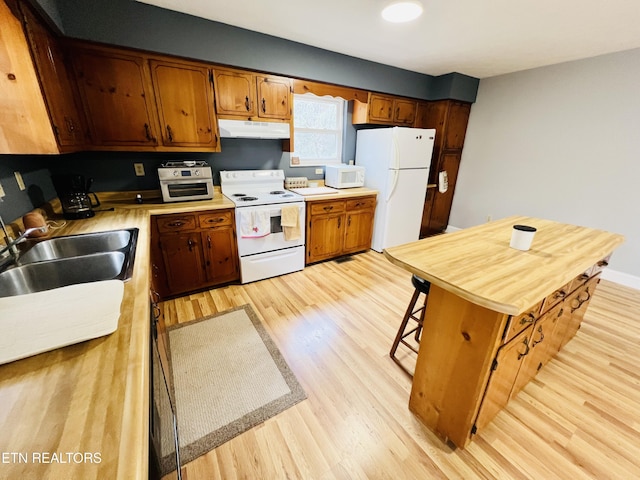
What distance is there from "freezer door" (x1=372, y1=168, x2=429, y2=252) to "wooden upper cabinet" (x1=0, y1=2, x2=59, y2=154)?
3196mm

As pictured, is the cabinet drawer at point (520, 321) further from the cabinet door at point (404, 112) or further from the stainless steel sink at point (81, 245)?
the cabinet door at point (404, 112)

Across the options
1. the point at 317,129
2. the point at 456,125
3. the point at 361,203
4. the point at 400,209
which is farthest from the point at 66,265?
the point at 456,125

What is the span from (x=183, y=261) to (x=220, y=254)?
342 millimetres

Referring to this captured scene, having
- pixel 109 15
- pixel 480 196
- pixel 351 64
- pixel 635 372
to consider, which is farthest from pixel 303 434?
pixel 480 196

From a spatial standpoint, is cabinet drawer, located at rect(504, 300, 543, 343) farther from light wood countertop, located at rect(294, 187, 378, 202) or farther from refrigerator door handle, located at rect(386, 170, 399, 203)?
refrigerator door handle, located at rect(386, 170, 399, 203)

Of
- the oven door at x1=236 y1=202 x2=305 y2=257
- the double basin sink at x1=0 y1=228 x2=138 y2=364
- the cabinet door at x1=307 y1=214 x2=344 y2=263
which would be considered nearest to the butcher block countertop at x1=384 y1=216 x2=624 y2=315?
the double basin sink at x1=0 y1=228 x2=138 y2=364

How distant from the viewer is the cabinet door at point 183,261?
93.0 inches

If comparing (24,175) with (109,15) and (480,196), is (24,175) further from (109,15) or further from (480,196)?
(480,196)

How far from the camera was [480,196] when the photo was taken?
163 inches

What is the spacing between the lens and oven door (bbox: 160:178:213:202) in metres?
2.42

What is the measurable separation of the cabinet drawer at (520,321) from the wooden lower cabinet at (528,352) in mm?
21

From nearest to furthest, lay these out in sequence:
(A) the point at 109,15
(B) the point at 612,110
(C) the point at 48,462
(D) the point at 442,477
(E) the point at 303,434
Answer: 1. (C) the point at 48,462
2. (D) the point at 442,477
3. (E) the point at 303,434
4. (A) the point at 109,15
5. (B) the point at 612,110

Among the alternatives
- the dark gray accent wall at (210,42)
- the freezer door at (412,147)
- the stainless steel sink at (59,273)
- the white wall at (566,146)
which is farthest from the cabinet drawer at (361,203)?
the stainless steel sink at (59,273)

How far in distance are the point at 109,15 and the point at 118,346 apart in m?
2.56
